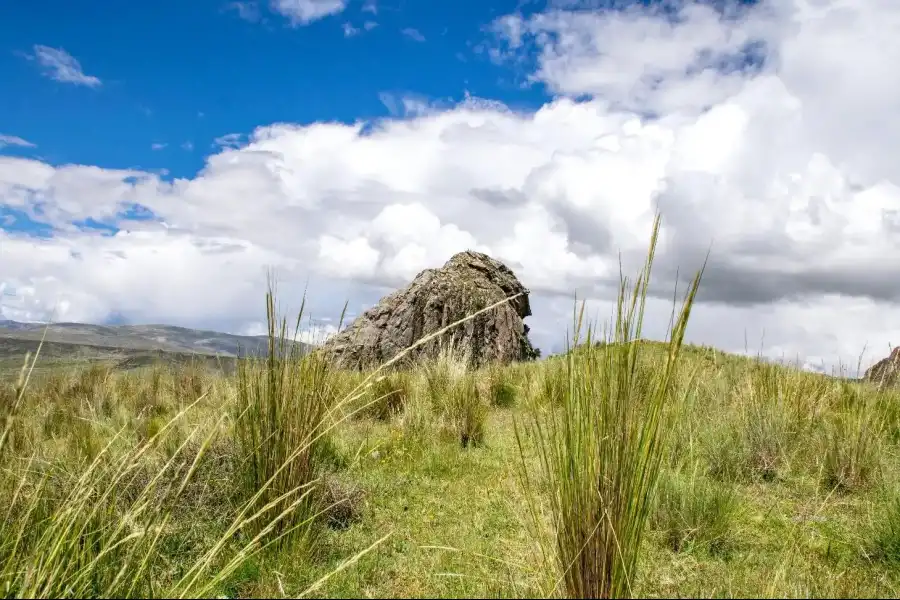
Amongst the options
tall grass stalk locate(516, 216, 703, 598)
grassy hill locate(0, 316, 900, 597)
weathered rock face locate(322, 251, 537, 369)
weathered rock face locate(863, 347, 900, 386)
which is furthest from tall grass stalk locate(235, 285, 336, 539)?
weathered rock face locate(322, 251, 537, 369)

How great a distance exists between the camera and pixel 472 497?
A: 4539 millimetres

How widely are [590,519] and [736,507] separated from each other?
7.62 ft

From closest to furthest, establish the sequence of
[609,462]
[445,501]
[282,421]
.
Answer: [609,462] < [282,421] < [445,501]

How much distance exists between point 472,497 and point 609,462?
2679mm

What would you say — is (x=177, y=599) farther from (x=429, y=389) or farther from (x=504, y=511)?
(x=429, y=389)

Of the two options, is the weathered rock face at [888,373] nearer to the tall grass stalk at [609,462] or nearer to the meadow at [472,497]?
the meadow at [472,497]

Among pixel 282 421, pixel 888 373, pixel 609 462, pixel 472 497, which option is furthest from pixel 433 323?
pixel 609 462

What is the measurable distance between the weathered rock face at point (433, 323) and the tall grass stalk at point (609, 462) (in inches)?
411

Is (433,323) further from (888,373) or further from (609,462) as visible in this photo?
(609,462)

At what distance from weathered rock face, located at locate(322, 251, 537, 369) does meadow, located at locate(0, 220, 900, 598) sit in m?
6.01

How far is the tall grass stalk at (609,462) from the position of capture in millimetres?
2016

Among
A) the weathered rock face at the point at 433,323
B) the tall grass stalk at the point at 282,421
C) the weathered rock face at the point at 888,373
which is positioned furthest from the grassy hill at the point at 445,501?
the weathered rock face at the point at 433,323

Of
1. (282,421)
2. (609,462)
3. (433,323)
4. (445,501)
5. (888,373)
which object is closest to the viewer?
(609,462)

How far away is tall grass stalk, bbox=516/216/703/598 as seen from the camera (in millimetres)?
2016
